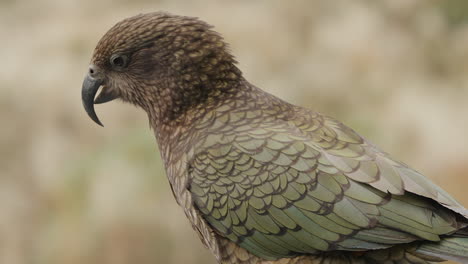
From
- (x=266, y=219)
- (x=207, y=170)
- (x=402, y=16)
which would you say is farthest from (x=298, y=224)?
(x=402, y=16)

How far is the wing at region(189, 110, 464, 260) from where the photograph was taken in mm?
2471

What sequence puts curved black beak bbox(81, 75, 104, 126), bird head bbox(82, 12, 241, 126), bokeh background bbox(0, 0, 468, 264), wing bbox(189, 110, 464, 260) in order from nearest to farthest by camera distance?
wing bbox(189, 110, 464, 260) → bird head bbox(82, 12, 241, 126) → curved black beak bbox(81, 75, 104, 126) → bokeh background bbox(0, 0, 468, 264)

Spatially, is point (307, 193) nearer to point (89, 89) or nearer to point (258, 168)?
point (258, 168)

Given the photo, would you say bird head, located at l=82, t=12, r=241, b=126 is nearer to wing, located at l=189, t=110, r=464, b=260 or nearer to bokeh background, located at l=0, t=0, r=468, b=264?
wing, located at l=189, t=110, r=464, b=260

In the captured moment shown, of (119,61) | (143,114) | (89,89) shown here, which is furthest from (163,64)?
(143,114)

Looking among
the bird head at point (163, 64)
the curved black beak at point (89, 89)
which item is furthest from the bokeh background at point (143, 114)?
the bird head at point (163, 64)

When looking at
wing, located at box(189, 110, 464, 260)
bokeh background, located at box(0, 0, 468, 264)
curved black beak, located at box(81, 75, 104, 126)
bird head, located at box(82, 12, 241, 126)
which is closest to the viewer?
wing, located at box(189, 110, 464, 260)

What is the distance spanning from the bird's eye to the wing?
464 millimetres

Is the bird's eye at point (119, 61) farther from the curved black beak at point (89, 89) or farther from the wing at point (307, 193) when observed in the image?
the wing at point (307, 193)

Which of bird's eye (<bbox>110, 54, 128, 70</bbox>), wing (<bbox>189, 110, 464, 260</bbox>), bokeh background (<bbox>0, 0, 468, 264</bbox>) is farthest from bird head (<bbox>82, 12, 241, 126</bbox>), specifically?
bokeh background (<bbox>0, 0, 468, 264</bbox>)

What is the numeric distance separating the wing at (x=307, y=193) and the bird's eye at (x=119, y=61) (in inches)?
18.3

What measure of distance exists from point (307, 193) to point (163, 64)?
76 centimetres

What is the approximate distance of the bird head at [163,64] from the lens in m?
2.78

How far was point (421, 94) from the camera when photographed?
5.62 metres
